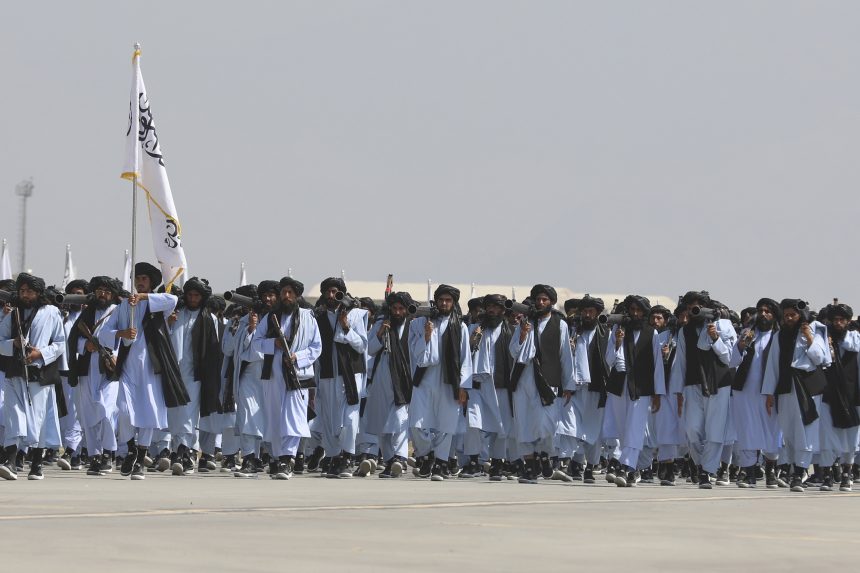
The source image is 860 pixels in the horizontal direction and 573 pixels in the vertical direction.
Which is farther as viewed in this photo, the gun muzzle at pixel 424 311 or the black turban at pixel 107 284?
the gun muzzle at pixel 424 311

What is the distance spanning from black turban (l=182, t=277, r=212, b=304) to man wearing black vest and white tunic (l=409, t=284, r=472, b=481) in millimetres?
2541

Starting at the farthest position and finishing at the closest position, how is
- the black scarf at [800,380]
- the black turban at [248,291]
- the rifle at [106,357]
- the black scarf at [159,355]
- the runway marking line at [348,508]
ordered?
the black turban at [248,291] → the black scarf at [800,380] → the black scarf at [159,355] → the rifle at [106,357] → the runway marking line at [348,508]

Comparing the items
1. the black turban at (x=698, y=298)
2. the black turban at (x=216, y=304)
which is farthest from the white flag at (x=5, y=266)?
the black turban at (x=698, y=298)

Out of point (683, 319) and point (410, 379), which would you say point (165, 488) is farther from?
point (683, 319)

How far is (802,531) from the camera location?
39.6ft

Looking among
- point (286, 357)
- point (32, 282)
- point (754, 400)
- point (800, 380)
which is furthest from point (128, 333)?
point (800, 380)

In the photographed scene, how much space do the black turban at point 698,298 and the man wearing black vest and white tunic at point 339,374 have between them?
148 inches

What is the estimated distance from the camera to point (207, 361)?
2086cm

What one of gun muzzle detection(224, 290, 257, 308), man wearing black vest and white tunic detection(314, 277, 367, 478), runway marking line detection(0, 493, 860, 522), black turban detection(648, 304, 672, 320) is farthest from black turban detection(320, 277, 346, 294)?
runway marking line detection(0, 493, 860, 522)

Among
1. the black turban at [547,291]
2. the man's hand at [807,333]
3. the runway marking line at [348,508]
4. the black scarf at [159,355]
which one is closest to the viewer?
the runway marking line at [348,508]

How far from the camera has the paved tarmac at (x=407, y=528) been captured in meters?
9.26

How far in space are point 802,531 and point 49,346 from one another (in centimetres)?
853

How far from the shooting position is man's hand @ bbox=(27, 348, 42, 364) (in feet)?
57.1

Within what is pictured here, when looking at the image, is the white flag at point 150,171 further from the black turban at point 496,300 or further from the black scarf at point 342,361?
the black turban at point 496,300
